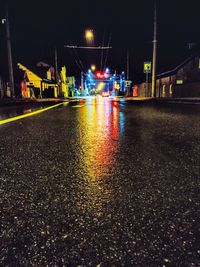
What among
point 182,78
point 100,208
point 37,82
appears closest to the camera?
point 100,208

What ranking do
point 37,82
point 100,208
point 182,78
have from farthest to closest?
point 37,82 → point 182,78 → point 100,208

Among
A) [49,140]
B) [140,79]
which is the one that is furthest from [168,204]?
[140,79]

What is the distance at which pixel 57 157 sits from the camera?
271cm

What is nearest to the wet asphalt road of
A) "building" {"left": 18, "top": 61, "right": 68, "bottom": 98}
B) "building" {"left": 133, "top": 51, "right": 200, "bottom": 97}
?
"building" {"left": 133, "top": 51, "right": 200, "bottom": 97}

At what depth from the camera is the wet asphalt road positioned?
1056 millimetres

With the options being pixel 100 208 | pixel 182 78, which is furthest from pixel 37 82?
pixel 100 208

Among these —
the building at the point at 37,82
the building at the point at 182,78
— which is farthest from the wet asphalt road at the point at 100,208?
the building at the point at 37,82

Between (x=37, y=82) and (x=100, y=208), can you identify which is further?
(x=37, y=82)

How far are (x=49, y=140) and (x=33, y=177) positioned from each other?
1.71 m

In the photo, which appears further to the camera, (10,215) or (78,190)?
(78,190)

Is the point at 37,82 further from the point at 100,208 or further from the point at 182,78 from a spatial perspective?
the point at 100,208

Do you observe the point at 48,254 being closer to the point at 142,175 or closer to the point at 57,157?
the point at 142,175

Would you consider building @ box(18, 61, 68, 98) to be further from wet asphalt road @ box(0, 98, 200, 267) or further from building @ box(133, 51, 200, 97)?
wet asphalt road @ box(0, 98, 200, 267)

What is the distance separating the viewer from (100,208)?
146 centimetres
